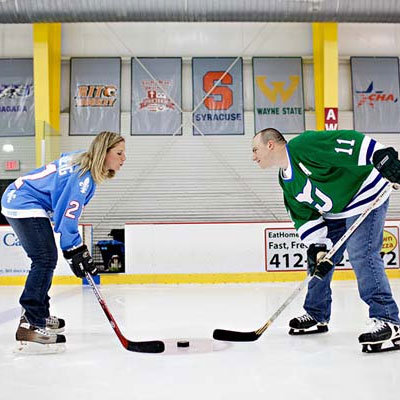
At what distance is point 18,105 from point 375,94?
7.19 meters

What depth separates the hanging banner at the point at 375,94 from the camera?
31.6ft

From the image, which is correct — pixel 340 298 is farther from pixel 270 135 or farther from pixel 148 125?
pixel 148 125

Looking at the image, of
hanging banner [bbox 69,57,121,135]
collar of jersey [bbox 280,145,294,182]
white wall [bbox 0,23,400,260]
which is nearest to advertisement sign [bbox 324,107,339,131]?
white wall [bbox 0,23,400,260]

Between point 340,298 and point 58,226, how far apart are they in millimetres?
2940

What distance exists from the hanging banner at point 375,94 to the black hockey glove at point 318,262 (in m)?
7.81

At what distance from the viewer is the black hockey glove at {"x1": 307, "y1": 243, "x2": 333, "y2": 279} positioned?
7.70 feet

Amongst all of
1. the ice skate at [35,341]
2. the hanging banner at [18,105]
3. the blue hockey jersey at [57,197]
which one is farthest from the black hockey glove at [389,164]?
the hanging banner at [18,105]

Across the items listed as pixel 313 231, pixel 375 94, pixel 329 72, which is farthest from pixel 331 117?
pixel 313 231

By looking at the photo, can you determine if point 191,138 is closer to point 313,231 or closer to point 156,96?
point 156,96

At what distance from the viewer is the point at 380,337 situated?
2121 mm

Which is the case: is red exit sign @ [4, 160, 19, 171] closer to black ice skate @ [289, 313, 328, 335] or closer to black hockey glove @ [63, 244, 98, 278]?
black hockey glove @ [63, 244, 98, 278]

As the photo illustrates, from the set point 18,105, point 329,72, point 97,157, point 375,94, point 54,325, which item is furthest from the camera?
point 375,94

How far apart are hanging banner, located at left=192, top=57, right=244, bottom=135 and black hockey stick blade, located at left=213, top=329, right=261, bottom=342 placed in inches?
289

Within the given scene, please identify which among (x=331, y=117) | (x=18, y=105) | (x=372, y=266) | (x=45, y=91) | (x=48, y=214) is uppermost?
(x=45, y=91)
